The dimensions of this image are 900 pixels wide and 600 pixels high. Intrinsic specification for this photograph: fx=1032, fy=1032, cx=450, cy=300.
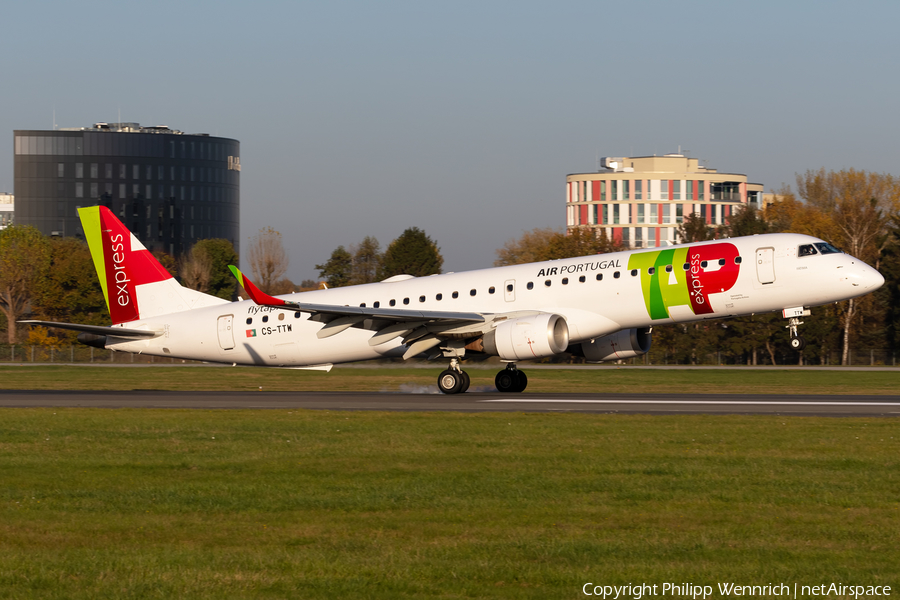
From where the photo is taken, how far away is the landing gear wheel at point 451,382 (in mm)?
33562

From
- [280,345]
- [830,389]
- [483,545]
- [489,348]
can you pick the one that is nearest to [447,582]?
[483,545]

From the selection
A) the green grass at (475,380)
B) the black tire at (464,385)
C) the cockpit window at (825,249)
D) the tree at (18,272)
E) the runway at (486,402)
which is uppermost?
the tree at (18,272)

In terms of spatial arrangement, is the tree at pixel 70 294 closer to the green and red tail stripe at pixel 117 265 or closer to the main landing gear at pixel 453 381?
the green and red tail stripe at pixel 117 265

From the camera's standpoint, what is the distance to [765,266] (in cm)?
3070

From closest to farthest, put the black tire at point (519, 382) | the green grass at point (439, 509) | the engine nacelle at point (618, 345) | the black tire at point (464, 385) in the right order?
the green grass at point (439, 509) < the black tire at point (464, 385) < the engine nacelle at point (618, 345) < the black tire at point (519, 382)

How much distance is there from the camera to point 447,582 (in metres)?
9.27

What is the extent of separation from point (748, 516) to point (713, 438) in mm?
7320

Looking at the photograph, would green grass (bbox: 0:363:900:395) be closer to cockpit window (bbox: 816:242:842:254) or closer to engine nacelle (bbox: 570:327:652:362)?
engine nacelle (bbox: 570:327:652:362)

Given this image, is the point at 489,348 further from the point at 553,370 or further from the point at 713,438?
the point at 553,370

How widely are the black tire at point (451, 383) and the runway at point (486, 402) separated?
0.42 metres

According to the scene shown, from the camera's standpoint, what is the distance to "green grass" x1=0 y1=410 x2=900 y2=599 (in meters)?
9.43

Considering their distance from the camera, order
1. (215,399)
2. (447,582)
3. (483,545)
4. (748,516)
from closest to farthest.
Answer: (447,582) → (483,545) → (748,516) → (215,399)

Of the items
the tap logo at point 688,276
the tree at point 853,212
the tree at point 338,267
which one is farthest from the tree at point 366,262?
the tap logo at point 688,276

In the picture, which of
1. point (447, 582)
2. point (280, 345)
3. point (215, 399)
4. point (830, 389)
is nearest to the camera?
point (447, 582)
